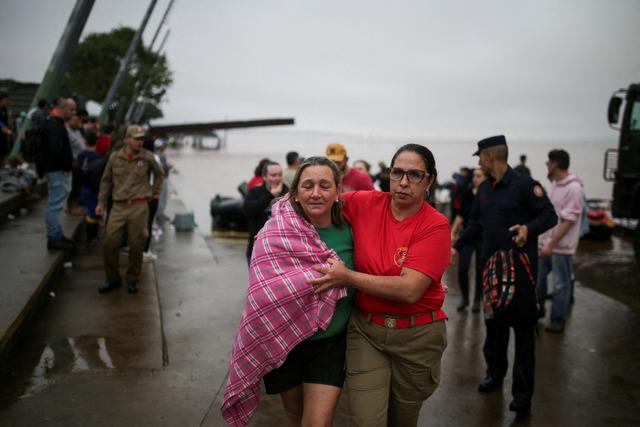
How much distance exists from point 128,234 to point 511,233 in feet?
15.1

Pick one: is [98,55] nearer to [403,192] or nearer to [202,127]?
[202,127]

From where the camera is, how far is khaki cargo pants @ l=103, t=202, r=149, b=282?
6.42 metres

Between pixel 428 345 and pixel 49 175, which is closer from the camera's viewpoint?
pixel 428 345

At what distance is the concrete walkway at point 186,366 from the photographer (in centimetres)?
387

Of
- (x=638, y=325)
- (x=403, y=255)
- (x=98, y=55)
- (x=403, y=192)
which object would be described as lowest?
(x=638, y=325)

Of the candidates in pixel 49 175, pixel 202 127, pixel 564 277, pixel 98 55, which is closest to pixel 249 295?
pixel 564 277

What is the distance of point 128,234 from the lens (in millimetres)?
6574

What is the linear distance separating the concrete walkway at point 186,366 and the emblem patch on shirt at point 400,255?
6.16ft

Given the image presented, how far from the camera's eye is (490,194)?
438cm

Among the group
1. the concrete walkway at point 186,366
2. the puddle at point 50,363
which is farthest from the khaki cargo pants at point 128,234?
the puddle at point 50,363

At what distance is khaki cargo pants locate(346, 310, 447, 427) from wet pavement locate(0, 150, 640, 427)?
131 centimetres

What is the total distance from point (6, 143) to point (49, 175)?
17.8ft

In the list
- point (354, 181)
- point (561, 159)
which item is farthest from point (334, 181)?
point (561, 159)

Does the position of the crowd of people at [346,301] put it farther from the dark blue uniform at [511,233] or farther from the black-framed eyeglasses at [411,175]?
the dark blue uniform at [511,233]
